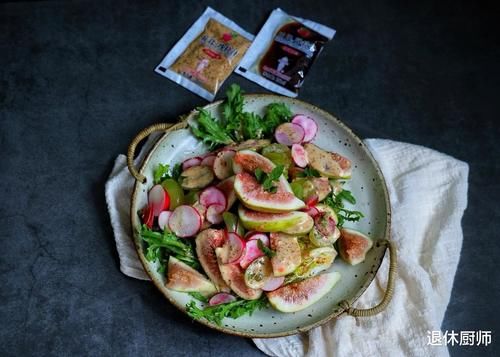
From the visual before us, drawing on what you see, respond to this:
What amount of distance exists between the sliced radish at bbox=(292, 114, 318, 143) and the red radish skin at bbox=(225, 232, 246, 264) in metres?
0.49

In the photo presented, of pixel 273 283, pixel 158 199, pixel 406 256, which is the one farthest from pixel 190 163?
pixel 406 256

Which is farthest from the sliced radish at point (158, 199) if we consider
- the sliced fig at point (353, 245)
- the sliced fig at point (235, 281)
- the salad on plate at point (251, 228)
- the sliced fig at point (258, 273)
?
the sliced fig at point (353, 245)

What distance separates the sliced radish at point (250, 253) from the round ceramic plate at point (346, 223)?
18cm

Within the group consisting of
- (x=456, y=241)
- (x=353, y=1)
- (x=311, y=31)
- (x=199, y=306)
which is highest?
(x=353, y=1)

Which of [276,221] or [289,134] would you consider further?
[289,134]

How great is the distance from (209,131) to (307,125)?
356mm

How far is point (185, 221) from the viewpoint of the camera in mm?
1864

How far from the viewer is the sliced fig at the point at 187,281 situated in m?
1.82

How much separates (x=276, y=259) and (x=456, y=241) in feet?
2.38

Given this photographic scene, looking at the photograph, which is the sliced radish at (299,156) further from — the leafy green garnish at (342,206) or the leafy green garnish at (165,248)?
the leafy green garnish at (165,248)

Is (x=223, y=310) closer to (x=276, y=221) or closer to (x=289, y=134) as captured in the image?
(x=276, y=221)

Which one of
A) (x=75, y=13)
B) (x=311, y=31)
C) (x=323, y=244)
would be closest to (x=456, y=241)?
(x=323, y=244)

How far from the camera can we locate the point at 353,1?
9.04 feet

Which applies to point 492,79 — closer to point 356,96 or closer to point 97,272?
point 356,96
